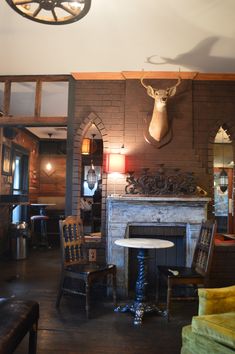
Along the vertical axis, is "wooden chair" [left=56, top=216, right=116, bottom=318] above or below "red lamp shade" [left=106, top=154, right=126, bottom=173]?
below

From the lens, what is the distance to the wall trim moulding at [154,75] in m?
4.46

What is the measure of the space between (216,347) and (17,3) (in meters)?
2.77

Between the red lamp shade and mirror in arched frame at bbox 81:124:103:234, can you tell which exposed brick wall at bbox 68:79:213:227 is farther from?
mirror in arched frame at bbox 81:124:103:234

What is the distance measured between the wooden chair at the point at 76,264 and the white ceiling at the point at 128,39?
6.89 ft

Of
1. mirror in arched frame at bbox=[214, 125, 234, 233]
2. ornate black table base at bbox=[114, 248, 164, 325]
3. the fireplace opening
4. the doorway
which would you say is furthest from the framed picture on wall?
mirror in arched frame at bbox=[214, 125, 234, 233]

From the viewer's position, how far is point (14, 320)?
1911 millimetres

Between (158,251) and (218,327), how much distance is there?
7.91ft

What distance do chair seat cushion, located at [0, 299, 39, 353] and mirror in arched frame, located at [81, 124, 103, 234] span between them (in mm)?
5209

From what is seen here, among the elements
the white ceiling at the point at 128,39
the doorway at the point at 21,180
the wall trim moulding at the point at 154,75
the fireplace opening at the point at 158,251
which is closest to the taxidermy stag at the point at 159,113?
the wall trim moulding at the point at 154,75

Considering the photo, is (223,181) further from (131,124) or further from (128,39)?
(128,39)

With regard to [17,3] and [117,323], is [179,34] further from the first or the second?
[117,323]

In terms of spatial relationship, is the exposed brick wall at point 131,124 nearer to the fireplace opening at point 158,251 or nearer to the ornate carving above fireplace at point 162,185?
the ornate carving above fireplace at point 162,185

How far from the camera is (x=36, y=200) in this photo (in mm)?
8875

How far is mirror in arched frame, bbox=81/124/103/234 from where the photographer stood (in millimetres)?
7496
